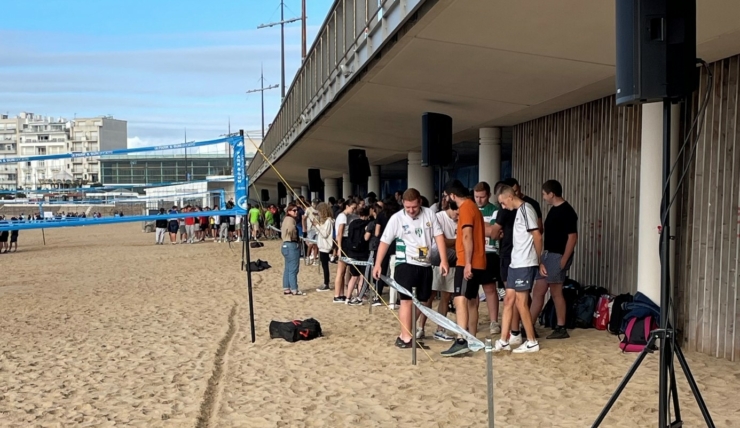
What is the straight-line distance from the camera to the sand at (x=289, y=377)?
5.60 meters

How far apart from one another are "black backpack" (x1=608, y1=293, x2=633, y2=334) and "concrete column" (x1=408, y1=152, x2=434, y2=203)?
11.0 meters

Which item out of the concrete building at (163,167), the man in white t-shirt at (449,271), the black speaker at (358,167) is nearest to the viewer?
the man in white t-shirt at (449,271)

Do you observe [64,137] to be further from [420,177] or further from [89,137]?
[420,177]

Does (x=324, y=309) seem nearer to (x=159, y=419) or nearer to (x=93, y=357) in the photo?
(x=93, y=357)

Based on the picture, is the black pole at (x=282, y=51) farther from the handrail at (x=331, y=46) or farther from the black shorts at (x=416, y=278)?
the black shorts at (x=416, y=278)

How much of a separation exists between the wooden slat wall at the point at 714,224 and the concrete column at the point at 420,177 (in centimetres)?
1175

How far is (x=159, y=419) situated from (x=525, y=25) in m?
4.45

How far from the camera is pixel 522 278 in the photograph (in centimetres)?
716

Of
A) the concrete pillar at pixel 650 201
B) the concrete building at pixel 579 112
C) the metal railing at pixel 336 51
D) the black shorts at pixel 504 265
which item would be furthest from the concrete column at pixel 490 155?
the concrete pillar at pixel 650 201

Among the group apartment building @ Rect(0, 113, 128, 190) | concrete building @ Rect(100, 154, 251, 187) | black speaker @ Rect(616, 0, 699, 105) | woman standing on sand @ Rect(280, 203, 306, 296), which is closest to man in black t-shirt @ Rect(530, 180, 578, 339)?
black speaker @ Rect(616, 0, 699, 105)

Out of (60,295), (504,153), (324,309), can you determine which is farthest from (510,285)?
(504,153)

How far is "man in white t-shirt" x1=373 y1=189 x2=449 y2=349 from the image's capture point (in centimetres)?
741

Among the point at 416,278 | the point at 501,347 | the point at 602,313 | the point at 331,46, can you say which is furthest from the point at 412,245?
the point at 331,46

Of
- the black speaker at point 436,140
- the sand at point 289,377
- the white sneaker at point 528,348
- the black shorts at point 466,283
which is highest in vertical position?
the black speaker at point 436,140
